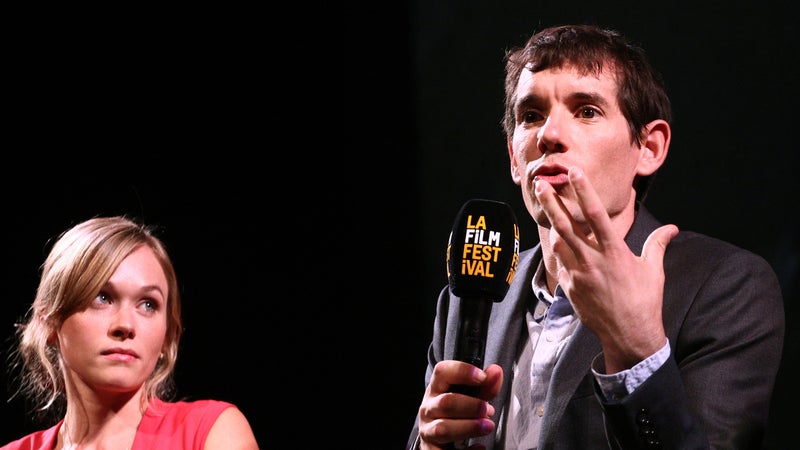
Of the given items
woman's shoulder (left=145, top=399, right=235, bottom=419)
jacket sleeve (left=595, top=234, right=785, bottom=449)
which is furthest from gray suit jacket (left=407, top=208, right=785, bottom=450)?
woman's shoulder (left=145, top=399, right=235, bottom=419)

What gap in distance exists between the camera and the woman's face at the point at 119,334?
6.68 feet

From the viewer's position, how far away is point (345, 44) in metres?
3.03

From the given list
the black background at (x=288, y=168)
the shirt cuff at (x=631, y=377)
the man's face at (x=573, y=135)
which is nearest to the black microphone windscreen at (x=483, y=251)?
the shirt cuff at (x=631, y=377)

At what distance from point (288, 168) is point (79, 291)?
1110 millimetres

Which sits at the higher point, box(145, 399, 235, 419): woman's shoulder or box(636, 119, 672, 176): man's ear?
box(636, 119, 672, 176): man's ear

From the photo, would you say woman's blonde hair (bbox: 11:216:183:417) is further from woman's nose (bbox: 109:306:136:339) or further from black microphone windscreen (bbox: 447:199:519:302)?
black microphone windscreen (bbox: 447:199:519:302)

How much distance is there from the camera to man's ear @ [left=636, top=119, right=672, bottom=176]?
2051mm

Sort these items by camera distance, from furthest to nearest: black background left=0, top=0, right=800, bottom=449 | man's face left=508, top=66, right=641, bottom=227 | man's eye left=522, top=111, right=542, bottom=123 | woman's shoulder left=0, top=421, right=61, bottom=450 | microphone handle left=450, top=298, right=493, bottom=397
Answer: black background left=0, top=0, right=800, bottom=449, woman's shoulder left=0, top=421, right=61, bottom=450, man's eye left=522, top=111, right=542, bottom=123, man's face left=508, top=66, right=641, bottom=227, microphone handle left=450, top=298, right=493, bottom=397

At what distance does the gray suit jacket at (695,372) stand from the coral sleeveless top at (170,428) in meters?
0.54

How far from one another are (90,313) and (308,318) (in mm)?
982

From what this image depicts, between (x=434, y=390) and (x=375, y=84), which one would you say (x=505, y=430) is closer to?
(x=434, y=390)

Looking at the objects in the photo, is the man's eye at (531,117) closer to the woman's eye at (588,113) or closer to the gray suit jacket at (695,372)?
the woman's eye at (588,113)

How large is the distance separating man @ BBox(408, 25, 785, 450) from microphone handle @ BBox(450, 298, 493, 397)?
0.05ft

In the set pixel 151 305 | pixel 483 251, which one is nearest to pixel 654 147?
pixel 483 251
